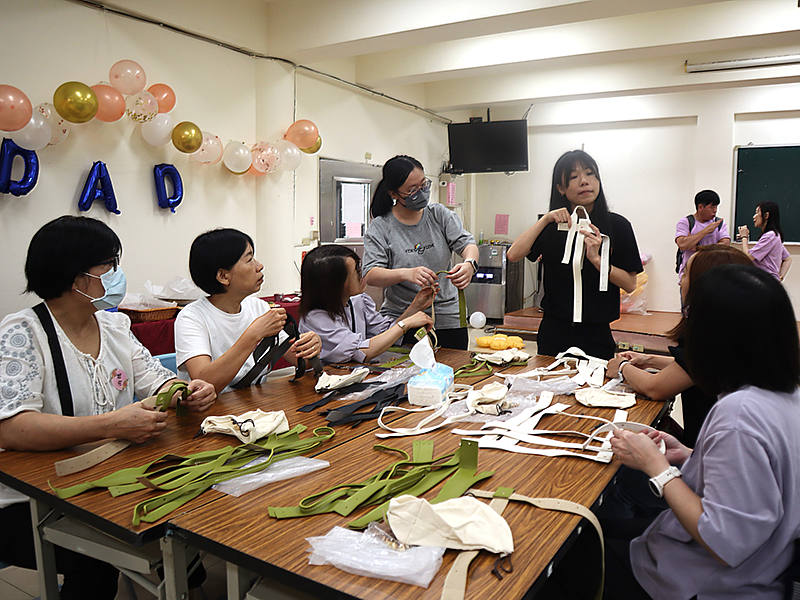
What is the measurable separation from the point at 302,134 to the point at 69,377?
155 inches

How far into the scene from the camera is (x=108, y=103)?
12.4 feet

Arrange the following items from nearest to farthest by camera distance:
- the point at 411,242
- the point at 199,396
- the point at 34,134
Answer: the point at 199,396
the point at 411,242
the point at 34,134

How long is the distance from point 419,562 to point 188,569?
570 millimetres

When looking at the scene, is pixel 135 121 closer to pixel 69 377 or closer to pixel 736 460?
pixel 69 377

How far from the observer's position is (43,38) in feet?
12.0

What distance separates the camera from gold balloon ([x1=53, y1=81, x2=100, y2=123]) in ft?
11.5

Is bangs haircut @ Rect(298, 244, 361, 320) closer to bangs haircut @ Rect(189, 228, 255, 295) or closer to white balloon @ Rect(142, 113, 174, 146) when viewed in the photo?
bangs haircut @ Rect(189, 228, 255, 295)

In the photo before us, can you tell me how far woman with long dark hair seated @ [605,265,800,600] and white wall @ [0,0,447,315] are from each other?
12.6 ft

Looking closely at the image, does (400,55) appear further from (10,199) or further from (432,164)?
(10,199)

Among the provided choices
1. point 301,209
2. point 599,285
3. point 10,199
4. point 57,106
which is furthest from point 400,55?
point 599,285

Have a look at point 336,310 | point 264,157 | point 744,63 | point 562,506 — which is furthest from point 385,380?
point 744,63

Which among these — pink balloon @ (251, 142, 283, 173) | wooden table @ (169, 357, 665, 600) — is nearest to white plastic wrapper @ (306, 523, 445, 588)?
wooden table @ (169, 357, 665, 600)

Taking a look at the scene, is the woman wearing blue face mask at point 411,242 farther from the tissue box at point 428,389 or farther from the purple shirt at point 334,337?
the tissue box at point 428,389

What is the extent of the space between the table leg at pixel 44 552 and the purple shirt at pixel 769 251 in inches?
273
